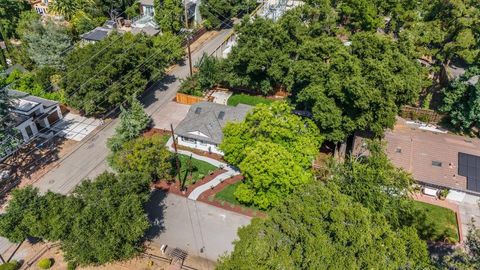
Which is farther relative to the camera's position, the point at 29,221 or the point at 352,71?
the point at 352,71

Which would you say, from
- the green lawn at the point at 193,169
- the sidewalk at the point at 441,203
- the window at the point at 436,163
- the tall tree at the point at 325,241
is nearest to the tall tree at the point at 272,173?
the tall tree at the point at 325,241

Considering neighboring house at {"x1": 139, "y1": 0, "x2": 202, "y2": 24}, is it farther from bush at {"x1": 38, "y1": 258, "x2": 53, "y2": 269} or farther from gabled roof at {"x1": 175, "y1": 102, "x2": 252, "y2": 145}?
bush at {"x1": 38, "y1": 258, "x2": 53, "y2": 269}

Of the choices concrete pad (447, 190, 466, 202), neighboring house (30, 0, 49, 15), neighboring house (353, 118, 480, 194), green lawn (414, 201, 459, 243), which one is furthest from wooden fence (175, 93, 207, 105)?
neighboring house (30, 0, 49, 15)

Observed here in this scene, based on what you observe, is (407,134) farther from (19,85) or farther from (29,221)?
(19,85)

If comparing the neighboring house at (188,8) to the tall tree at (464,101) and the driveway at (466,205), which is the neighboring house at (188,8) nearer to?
the tall tree at (464,101)

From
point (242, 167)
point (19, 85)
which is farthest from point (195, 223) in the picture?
point (19, 85)

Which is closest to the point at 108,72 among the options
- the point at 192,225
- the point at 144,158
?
the point at 144,158
